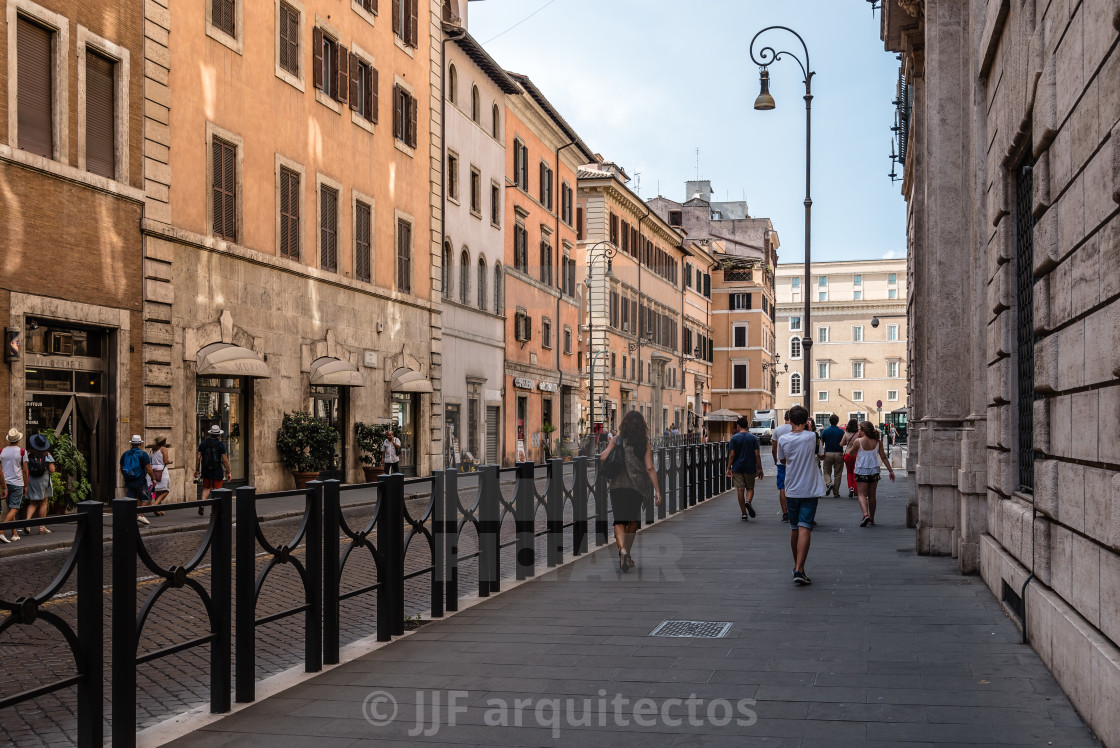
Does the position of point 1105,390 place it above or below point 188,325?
below

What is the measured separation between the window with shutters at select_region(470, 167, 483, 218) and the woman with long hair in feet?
91.9

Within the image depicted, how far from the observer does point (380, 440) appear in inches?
1230

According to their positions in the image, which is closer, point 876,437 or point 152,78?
point 876,437

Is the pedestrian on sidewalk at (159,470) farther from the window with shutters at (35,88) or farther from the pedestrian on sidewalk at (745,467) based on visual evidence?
the pedestrian on sidewalk at (745,467)

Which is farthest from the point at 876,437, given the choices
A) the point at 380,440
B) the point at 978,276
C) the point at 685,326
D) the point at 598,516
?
the point at 685,326

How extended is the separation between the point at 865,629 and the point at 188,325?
693 inches

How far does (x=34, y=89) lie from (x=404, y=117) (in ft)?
51.7

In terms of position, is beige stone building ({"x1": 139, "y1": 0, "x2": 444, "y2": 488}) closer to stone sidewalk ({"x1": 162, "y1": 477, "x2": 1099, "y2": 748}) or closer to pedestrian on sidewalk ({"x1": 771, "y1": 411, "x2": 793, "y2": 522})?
pedestrian on sidewalk ({"x1": 771, "y1": 411, "x2": 793, "y2": 522})

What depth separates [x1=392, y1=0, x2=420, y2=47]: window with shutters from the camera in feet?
112

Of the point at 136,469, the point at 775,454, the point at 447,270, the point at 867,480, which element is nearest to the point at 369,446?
the point at 447,270

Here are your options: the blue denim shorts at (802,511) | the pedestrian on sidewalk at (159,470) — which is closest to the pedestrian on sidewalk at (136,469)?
the pedestrian on sidewalk at (159,470)

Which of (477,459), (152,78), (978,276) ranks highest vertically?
(152,78)

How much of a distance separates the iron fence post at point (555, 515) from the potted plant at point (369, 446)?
18457mm

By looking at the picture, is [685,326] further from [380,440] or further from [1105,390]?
[1105,390]
